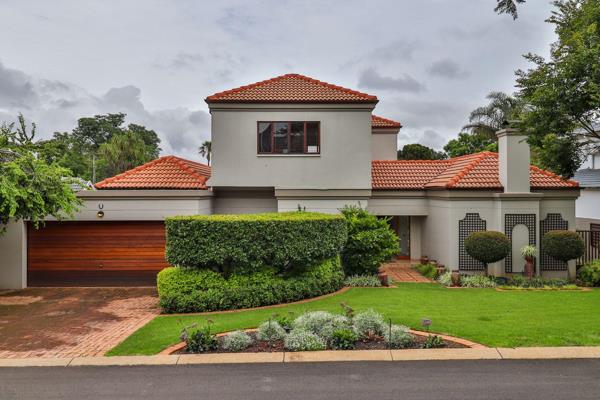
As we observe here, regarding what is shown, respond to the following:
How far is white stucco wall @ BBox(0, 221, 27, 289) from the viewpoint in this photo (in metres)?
15.7

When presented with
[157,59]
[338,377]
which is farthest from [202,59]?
[338,377]

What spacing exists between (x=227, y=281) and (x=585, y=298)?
1055 cm

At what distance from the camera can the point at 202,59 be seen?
2142 cm

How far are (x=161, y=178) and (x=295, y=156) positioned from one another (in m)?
5.56

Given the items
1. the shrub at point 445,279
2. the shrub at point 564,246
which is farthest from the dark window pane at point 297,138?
the shrub at point 564,246

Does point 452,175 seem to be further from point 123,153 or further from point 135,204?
point 123,153

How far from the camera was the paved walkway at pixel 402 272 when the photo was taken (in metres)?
16.7

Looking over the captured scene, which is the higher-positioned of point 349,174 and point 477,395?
point 349,174

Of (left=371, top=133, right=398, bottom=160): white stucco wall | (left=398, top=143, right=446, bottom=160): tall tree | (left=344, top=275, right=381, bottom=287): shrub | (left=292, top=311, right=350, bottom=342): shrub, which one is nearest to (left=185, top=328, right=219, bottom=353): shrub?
(left=292, top=311, right=350, bottom=342): shrub

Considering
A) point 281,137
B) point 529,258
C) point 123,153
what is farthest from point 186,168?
point 123,153

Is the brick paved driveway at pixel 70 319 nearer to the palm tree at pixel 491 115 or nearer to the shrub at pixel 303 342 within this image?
the shrub at pixel 303 342

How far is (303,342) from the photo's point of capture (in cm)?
837

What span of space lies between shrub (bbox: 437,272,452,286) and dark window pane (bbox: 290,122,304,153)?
717 cm

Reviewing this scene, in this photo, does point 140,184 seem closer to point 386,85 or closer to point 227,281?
point 227,281
